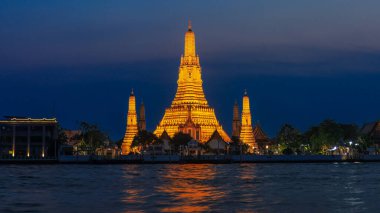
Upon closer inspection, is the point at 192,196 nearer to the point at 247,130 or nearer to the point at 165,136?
the point at 165,136

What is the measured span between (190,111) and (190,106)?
4.54 ft

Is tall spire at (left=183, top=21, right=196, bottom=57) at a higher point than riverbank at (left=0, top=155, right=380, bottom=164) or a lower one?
higher

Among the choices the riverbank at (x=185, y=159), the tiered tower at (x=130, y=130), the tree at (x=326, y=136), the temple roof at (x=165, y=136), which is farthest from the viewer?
the tiered tower at (x=130, y=130)

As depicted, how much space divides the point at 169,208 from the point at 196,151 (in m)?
102

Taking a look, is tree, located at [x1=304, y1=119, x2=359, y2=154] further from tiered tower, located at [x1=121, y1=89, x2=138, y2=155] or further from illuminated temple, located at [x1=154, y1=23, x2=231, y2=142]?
tiered tower, located at [x1=121, y1=89, x2=138, y2=155]

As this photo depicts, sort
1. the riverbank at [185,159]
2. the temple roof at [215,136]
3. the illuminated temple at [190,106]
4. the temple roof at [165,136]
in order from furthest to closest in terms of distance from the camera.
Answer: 1. the illuminated temple at [190,106]
2. the temple roof at [165,136]
3. the temple roof at [215,136]
4. the riverbank at [185,159]

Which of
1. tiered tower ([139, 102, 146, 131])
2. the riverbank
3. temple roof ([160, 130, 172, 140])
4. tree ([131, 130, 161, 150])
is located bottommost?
the riverbank

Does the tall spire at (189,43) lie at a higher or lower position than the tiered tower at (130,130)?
higher

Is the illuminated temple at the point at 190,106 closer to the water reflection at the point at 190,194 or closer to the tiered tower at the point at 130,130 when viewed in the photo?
the tiered tower at the point at 130,130

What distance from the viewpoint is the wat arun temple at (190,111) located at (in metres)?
157

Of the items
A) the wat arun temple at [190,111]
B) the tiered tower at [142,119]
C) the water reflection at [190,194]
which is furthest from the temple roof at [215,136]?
the water reflection at [190,194]

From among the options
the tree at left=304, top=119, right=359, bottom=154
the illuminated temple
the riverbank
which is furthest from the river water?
the illuminated temple

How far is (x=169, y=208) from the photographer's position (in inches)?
1673

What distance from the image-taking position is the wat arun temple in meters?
157
